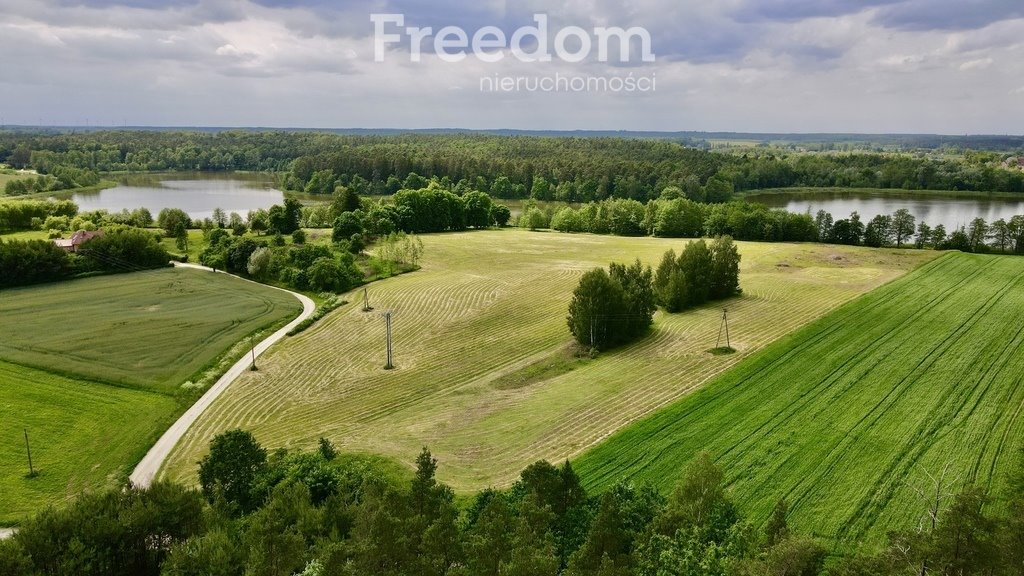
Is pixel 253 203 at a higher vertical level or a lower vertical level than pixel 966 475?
higher

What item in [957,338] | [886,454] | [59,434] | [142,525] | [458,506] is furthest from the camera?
[957,338]

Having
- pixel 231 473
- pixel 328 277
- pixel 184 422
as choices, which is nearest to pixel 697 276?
pixel 328 277

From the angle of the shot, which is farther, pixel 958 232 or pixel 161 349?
pixel 958 232

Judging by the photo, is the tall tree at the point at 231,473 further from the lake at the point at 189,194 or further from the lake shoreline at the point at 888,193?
the lake shoreline at the point at 888,193

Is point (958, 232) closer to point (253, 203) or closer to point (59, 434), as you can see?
point (59, 434)

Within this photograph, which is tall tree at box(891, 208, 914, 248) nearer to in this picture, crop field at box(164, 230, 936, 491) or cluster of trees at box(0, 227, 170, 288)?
crop field at box(164, 230, 936, 491)

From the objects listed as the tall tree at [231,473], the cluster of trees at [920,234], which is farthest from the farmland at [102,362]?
the cluster of trees at [920,234]

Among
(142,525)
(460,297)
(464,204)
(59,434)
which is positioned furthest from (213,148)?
(142,525)
